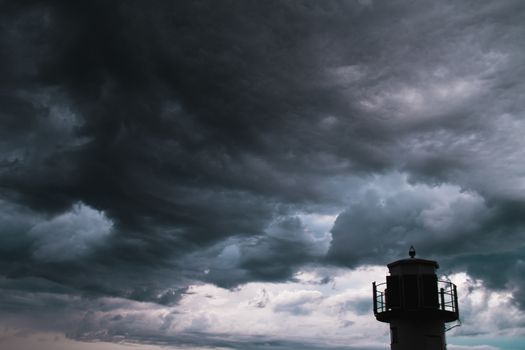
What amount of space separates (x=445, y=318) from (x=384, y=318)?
419 centimetres

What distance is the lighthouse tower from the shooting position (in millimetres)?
32844

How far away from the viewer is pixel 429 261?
34125 millimetres

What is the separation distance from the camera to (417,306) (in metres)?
32.8

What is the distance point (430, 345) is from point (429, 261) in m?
5.65

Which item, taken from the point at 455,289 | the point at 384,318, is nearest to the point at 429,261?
the point at 455,289

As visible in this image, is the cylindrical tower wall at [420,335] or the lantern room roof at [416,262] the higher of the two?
the lantern room roof at [416,262]

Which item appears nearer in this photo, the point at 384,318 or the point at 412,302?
the point at 412,302

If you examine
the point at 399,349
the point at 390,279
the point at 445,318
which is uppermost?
the point at 390,279

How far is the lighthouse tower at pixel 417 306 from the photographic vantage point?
3284 centimetres

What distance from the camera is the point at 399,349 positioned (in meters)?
33.9

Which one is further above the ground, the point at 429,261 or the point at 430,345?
the point at 429,261

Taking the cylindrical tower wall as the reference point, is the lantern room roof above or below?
above

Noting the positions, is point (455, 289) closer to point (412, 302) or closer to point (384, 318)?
point (412, 302)

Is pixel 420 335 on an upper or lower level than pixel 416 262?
lower
